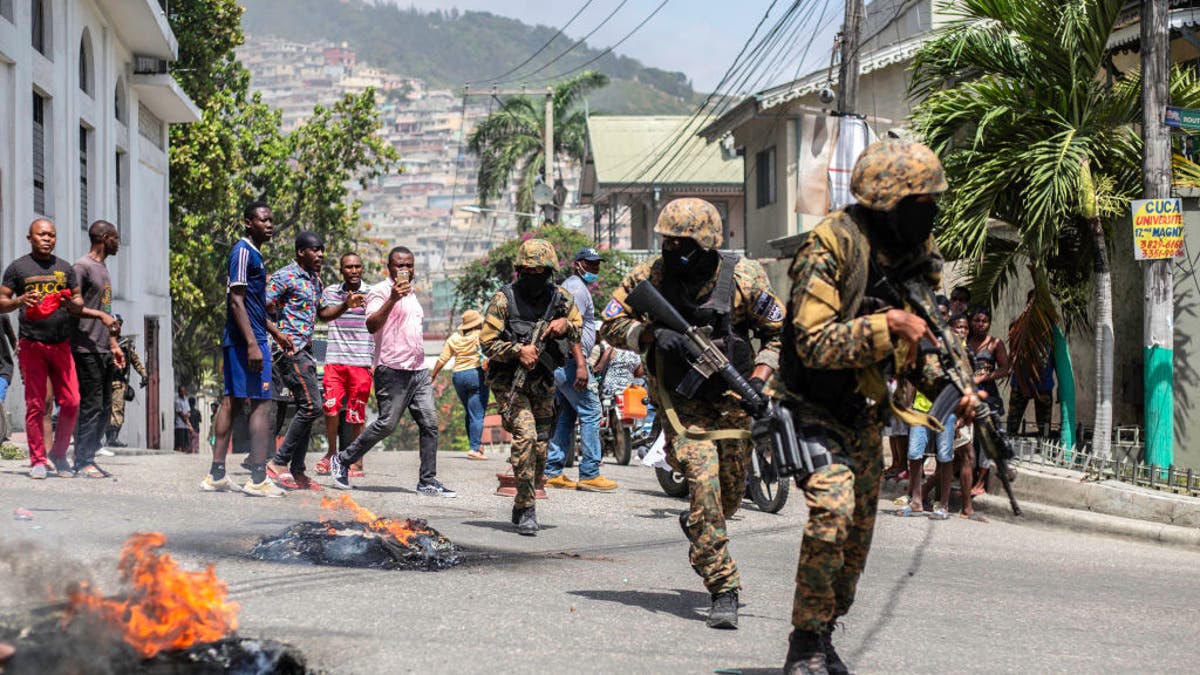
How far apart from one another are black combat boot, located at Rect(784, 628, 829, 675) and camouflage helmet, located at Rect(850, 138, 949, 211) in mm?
1523

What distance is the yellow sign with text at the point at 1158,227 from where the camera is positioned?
38.8 ft

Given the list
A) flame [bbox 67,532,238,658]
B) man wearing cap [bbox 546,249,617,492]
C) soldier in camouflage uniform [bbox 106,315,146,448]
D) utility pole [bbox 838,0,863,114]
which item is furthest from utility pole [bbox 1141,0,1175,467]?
flame [bbox 67,532,238,658]

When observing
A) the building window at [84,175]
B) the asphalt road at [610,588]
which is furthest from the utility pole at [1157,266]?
the building window at [84,175]

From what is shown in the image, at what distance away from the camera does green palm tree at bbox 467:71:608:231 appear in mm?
53938

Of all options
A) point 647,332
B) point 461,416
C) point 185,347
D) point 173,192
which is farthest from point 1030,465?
point 461,416

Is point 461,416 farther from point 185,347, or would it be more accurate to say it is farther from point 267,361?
point 267,361

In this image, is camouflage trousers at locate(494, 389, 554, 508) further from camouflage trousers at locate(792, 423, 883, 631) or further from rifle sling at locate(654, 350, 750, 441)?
camouflage trousers at locate(792, 423, 883, 631)

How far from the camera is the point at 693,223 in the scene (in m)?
6.34

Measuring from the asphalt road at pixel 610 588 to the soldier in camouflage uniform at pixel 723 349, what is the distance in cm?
41

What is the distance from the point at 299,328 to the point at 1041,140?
7289 millimetres

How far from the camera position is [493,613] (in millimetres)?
6074

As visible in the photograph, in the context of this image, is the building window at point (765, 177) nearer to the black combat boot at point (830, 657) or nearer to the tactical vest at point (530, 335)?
the tactical vest at point (530, 335)

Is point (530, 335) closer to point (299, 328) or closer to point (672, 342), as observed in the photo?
point (299, 328)

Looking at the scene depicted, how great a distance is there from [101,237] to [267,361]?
182cm
